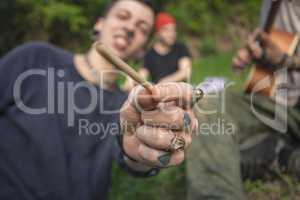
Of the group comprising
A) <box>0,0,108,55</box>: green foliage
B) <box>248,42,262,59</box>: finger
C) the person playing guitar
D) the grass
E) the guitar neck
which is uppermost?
<box>0,0,108,55</box>: green foliage

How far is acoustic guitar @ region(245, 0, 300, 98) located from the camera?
8.17 ft

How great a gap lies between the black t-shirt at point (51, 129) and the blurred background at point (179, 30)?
519 millimetres

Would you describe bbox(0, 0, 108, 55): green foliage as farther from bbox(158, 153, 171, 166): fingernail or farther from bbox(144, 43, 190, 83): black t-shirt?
bbox(158, 153, 171, 166): fingernail

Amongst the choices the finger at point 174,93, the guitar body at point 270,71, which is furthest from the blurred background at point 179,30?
the finger at point 174,93

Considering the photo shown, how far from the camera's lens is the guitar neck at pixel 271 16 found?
2520 millimetres

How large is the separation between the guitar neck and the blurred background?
0.95 m

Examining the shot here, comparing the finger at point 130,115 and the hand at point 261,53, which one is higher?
the hand at point 261,53

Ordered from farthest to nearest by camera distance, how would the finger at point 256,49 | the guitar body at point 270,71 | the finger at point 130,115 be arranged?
1. the finger at point 256,49
2. the guitar body at point 270,71
3. the finger at point 130,115

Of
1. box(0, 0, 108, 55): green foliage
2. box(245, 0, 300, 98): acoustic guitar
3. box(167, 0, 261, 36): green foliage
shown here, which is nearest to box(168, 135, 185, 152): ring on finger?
box(245, 0, 300, 98): acoustic guitar

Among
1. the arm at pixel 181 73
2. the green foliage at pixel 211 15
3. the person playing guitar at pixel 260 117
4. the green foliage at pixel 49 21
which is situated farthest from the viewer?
the green foliage at pixel 211 15

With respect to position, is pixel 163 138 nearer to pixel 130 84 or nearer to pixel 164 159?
pixel 164 159

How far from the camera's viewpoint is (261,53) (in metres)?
2.63

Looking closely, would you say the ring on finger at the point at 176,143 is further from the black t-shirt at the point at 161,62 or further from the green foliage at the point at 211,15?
the green foliage at the point at 211,15

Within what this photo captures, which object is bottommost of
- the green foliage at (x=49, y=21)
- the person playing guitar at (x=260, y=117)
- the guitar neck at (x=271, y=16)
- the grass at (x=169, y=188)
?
the grass at (x=169, y=188)
